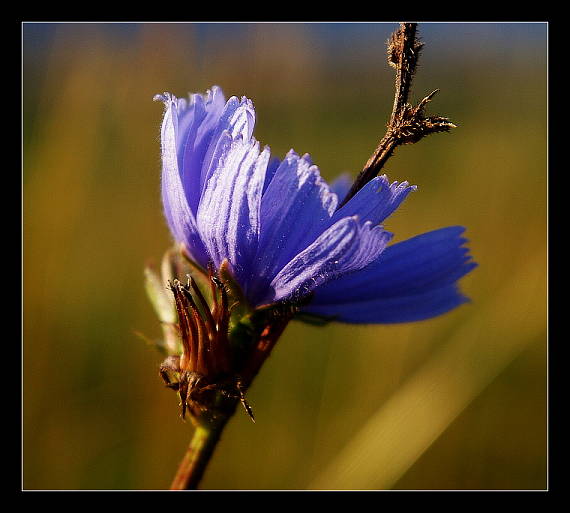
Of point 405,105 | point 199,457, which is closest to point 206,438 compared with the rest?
point 199,457

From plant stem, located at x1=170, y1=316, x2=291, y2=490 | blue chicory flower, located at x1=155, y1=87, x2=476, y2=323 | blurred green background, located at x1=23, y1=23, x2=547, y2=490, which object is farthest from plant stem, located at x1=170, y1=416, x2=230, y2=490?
blurred green background, located at x1=23, y1=23, x2=547, y2=490

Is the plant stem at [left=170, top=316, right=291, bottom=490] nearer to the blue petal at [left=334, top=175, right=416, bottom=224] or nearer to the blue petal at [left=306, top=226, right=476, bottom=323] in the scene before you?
the blue petal at [left=306, top=226, right=476, bottom=323]

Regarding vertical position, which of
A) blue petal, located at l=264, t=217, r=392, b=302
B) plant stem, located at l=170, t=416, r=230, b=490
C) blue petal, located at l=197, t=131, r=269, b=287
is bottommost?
plant stem, located at l=170, t=416, r=230, b=490

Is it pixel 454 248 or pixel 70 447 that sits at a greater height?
pixel 454 248

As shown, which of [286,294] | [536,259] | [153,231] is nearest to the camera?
[286,294]

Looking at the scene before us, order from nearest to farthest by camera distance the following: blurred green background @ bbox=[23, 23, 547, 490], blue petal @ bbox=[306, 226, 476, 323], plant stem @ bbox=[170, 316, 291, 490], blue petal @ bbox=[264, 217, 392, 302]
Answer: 1. blue petal @ bbox=[264, 217, 392, 302]
2. plant stem @ bbox=[170, 316, 291, 490]
3. blue petal @ bbox=[306, 226, 476, 323]
4. blurred green background @ bbox=[23, 23, 547, 490]

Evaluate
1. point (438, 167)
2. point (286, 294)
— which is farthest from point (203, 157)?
point (438, 167)

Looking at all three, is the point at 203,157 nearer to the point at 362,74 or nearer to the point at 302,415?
the point at 302,415
